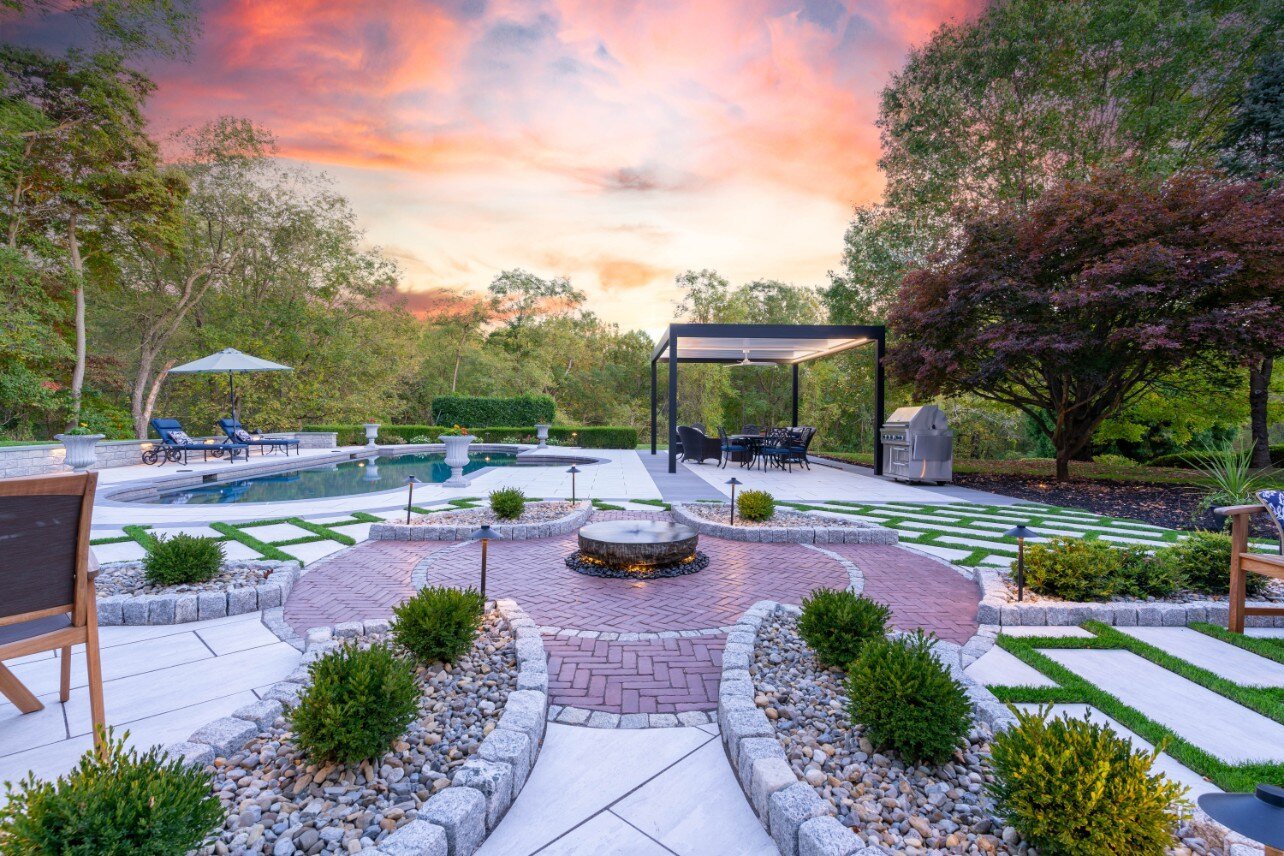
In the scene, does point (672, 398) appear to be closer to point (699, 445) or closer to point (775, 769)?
point (699, 445)

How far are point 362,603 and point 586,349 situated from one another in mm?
25254

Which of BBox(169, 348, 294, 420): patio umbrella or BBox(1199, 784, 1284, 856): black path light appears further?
BBox(169, 348, 294, 420): patio umbrella

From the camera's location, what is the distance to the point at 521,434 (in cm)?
2016

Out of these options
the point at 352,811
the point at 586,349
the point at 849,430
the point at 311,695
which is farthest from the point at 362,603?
the point at 586,349

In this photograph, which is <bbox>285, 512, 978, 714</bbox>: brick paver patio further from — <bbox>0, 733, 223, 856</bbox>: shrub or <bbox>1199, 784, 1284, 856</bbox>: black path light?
<bbox>1199, 784, 1284, 856</bbox>: black path light

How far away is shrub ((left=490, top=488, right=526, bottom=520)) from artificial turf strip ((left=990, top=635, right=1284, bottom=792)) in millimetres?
4403

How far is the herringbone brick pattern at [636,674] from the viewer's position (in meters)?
2.42

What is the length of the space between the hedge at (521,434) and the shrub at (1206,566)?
15850mm

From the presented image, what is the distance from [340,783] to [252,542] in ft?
14.2

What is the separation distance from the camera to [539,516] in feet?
20.2

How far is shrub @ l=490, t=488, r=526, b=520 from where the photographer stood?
577cm

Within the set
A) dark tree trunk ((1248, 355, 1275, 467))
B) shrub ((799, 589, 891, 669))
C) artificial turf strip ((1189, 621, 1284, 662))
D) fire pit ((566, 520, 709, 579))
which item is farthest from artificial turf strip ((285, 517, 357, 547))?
dark tree trunk ((1248, 355, 1275, 467))

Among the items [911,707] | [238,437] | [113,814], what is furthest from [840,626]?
[238,437]

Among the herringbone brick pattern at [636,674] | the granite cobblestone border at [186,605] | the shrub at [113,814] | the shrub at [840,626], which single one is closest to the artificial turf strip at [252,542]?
the granite cobblestone border at [186,605]
